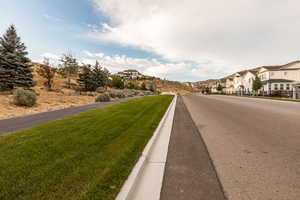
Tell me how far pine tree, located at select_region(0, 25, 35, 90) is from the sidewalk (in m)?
25.0

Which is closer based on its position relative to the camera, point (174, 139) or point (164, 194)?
point (164, 194)

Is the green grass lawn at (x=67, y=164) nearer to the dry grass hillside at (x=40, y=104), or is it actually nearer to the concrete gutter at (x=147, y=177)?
the concrete gutter at (x=147, y=177)

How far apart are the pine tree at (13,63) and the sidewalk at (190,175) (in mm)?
24976

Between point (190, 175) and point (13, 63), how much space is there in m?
26.6

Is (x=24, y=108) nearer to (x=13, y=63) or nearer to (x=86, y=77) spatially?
(x=13, y=63)

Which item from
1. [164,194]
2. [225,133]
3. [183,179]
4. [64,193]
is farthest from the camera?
[225,133]

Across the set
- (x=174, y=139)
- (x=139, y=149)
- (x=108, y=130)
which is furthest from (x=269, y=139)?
(x=108, y=130)

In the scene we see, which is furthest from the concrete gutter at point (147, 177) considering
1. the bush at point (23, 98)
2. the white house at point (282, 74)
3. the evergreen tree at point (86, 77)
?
the white house at point (282, 74)

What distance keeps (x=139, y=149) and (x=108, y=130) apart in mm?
1918

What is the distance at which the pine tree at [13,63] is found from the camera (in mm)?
18148

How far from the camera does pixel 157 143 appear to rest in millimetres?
4246

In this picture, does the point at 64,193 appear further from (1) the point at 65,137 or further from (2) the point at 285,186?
(2) the point at 285,186

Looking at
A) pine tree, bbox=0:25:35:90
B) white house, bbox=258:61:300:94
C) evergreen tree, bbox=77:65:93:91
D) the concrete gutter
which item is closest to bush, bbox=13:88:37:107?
pine tree, bbox=0:25:35:90

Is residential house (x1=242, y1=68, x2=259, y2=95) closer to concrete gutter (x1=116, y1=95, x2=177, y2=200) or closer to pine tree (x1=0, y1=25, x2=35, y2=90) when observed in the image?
concrete gutter (x1=116, y1=95, x2=177, y2=200)
